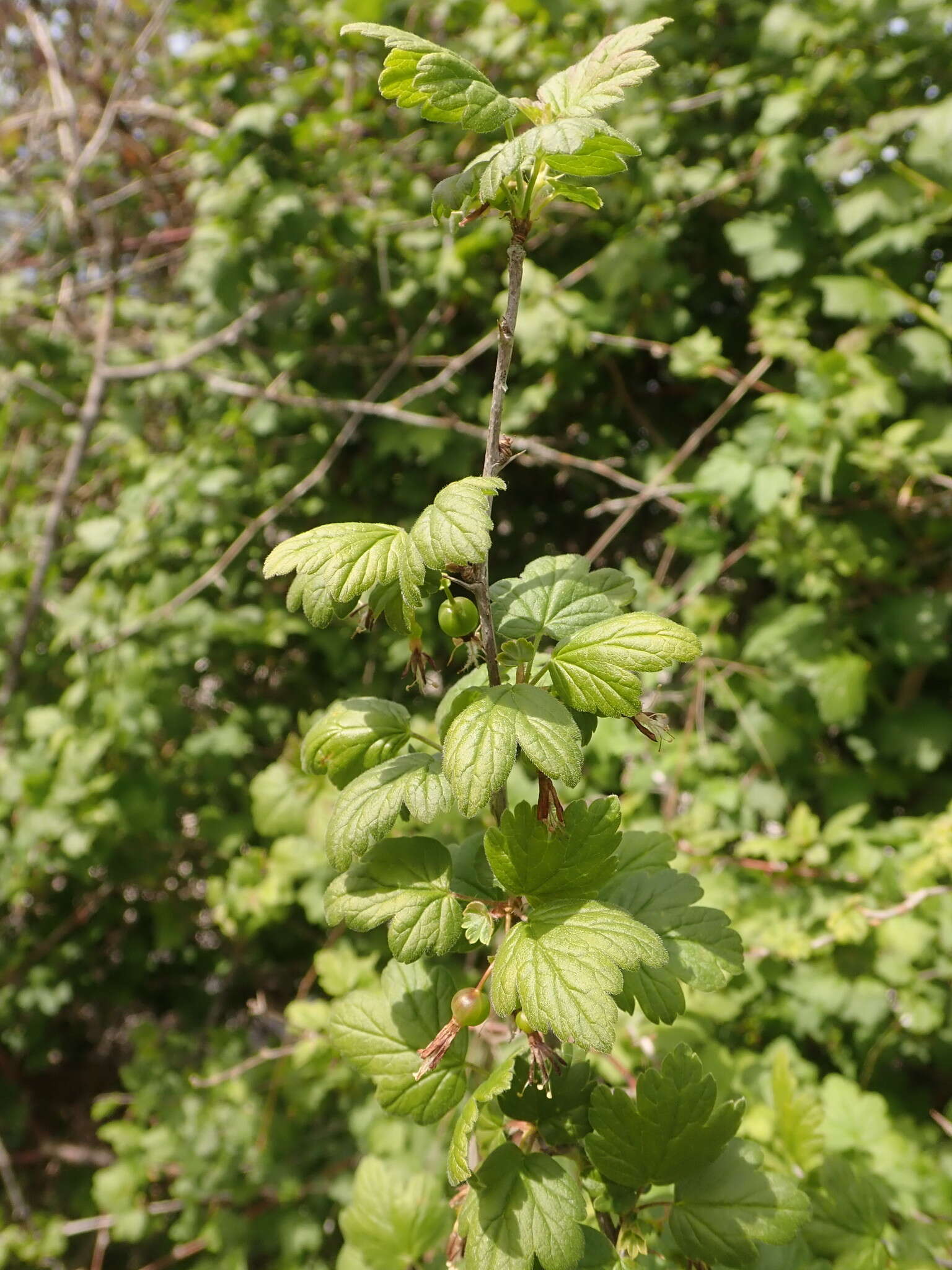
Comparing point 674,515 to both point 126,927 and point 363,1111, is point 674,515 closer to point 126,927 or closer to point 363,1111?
point 363,1111

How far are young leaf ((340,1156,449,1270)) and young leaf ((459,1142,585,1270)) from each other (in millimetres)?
303

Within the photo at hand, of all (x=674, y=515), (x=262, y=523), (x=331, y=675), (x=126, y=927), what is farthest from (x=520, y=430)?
(x=126, y=927)

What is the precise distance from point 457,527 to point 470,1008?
0.42m

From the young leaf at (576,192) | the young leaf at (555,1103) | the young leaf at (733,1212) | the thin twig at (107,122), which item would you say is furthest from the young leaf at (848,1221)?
the thin twig at (107,122)

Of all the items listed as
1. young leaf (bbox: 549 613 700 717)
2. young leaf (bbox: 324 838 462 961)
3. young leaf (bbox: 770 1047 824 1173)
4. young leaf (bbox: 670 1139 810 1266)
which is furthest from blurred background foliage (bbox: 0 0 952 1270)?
young leaf (bbox: 549 613 700 717)

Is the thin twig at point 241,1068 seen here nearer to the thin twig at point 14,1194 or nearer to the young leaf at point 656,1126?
the thin twig at point 14,1194

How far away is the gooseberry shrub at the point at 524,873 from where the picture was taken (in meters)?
0.63

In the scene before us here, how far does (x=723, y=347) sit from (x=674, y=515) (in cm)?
50

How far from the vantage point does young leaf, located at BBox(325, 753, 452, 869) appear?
2.24 feet

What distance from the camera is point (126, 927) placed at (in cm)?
281

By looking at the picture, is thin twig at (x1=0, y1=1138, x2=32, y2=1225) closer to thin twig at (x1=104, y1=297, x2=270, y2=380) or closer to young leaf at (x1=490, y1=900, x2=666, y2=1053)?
thin twig at (x1=104, y1=297, x2=270, y2=380)

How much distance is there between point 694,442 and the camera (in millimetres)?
2178

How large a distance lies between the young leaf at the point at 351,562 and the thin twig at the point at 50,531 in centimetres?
209

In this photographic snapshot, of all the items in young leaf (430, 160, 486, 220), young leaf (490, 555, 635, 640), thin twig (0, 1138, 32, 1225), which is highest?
young leaf (430, 160, 486, 220)
